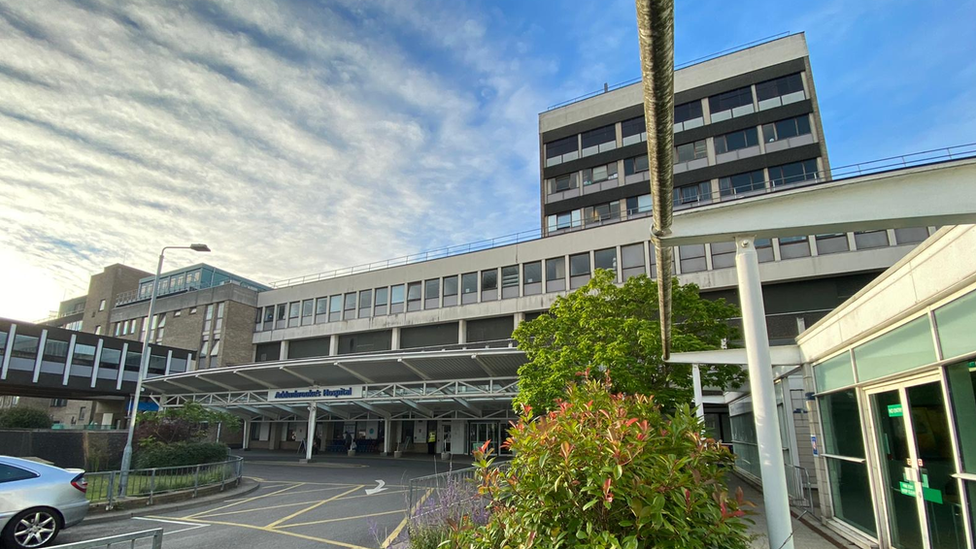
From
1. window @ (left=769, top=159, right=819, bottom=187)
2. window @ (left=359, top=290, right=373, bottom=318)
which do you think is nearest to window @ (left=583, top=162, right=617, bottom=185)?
window @ (left=769, top=159, right=819, bottom=187)

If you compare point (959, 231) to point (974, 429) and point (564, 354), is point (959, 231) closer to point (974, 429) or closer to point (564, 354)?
point (974, 429)

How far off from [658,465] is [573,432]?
658 mm

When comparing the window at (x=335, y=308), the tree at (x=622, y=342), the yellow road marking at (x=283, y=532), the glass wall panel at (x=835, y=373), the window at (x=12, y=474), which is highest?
the window at (x=335, y=308)

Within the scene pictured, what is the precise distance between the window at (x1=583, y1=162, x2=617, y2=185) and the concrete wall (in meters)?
32.5

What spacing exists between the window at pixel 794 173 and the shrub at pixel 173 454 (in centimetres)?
3280

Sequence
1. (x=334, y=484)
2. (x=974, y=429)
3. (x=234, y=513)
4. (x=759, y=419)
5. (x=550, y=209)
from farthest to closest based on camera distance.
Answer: (x=550, y=209) < (x=334, y=484) < (x=234, y=513) < (x=974, y=429) < (x=759, y=419)

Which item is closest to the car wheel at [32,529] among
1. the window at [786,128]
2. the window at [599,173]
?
the window at [599,173]

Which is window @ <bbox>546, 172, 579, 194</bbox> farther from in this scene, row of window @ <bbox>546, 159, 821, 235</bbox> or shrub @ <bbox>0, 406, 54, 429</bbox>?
shrub @ <bbox>0, 406, 54, 429</bbox>

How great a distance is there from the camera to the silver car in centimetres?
873

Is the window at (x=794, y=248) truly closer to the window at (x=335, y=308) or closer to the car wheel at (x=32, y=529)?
the car wheel at (x=32, y=529)

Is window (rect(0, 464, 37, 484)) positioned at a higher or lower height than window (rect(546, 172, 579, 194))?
lower

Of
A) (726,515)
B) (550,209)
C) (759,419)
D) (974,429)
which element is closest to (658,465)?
(726,515)

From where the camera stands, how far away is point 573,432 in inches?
160

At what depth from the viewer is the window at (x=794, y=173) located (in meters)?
31.5
